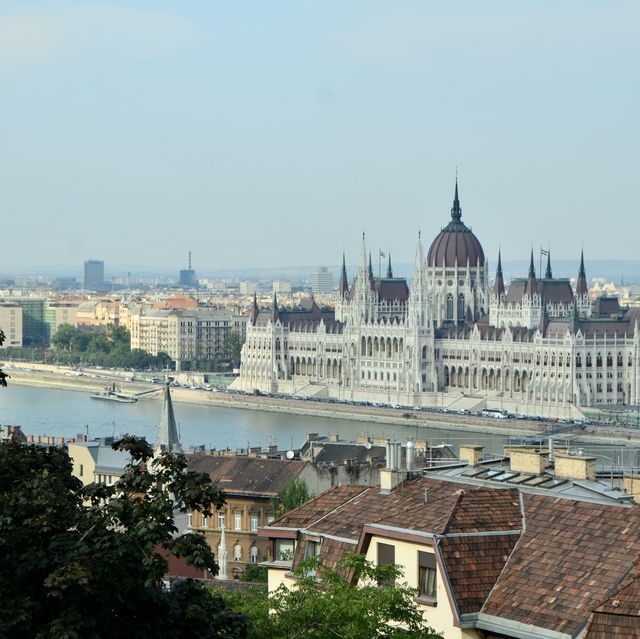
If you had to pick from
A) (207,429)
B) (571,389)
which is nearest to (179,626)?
(207,429)

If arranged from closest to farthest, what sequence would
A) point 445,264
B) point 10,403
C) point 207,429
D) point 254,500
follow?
point 254,500, point 207,429, point 10,403, point 445,264

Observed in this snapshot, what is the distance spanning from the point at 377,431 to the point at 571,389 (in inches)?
303

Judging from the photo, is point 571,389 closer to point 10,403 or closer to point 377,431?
point 377,431

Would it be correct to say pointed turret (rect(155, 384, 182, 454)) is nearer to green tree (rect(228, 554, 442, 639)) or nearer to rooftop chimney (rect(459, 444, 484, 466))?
rooftop chimney (rect(459, 444, 484, 466))

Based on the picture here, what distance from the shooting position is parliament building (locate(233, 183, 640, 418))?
69.2 meters

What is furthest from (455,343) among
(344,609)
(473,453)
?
(344,609)

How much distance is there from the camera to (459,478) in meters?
11.4

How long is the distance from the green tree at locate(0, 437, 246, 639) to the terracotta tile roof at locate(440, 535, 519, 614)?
1284 mm

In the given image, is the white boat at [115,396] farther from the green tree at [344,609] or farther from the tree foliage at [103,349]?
the green tree at [344,609]

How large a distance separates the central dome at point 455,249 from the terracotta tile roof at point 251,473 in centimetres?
5612

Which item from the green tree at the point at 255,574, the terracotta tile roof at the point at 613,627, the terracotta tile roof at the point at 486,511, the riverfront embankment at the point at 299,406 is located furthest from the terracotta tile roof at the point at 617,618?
the riverfront embankment at the point at 299,406

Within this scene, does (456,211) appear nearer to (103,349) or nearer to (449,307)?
(449,307)

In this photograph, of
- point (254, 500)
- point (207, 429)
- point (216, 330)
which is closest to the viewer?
point (254, 500)

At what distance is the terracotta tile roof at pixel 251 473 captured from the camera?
24.9 meters
